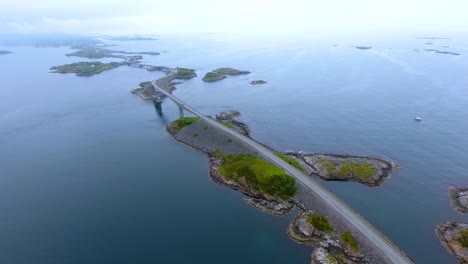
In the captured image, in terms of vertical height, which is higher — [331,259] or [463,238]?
[463,238]

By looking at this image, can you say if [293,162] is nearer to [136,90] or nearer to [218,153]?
[218,153]

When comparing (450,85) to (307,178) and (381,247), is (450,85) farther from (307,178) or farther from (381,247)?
(381,247)

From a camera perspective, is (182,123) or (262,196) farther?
(182,123)

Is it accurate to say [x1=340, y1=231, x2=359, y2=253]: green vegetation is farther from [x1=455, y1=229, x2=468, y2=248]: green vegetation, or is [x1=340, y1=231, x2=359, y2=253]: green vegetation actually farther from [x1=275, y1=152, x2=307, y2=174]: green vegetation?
[x1=275, y1=152, x2=307, y2=174]: green vegetation

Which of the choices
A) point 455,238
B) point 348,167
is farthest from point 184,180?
point 455,238

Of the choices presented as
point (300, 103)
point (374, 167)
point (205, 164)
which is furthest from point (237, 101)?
point (374, 167)

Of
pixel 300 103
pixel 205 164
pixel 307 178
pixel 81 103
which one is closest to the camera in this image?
pixel 307 178
